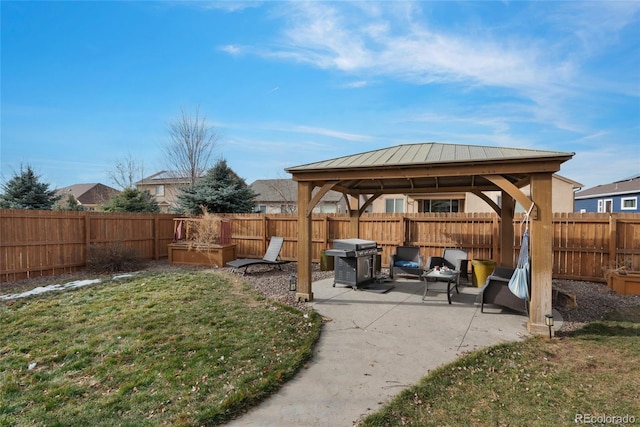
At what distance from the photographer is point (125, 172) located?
24.5 meters

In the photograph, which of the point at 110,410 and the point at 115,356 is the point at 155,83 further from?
the point at 110,410

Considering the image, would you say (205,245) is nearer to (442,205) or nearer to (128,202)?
(128,202)

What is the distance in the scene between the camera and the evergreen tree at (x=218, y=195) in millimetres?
15352

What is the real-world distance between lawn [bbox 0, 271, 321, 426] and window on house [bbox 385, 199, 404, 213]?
50.1 feet

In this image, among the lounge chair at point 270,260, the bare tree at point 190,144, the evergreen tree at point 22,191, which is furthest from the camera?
the bare tree at point 190,144

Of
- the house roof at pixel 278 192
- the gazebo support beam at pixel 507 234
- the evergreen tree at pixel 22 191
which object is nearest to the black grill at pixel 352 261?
the gazebo support beam at pixel 507 234

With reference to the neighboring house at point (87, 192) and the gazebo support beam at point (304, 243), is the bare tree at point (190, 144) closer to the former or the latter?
the gazebo support beam at point (304, 243)

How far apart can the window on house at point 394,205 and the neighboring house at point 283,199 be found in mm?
6188

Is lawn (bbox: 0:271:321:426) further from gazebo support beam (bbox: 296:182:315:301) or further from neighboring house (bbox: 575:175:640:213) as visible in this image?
neighboring house (bbox: 575:175:640:213)

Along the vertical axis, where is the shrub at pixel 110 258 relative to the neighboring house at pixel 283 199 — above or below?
below

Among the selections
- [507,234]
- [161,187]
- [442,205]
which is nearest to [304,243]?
[507,234]

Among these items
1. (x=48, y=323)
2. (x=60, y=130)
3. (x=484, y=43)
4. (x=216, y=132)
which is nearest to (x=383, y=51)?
(x=484, y=43)

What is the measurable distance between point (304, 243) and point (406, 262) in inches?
134

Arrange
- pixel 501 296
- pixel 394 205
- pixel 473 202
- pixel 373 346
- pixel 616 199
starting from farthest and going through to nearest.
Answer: pixel 394 205
pixel 616 199
pixel 473 202
pixel 501 296
pixel 373 346
